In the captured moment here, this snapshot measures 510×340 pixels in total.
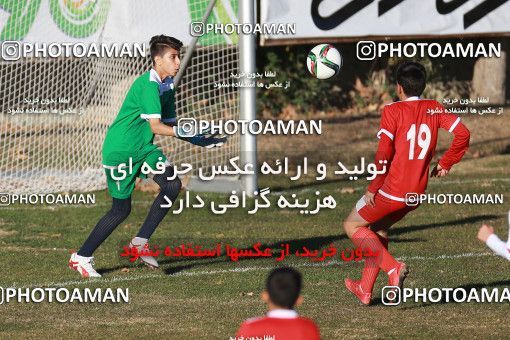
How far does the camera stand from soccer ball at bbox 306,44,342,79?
13297mm

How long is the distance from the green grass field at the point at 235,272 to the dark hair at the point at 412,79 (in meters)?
1.59

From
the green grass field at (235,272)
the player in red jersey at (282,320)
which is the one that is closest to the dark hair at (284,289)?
the player in red jersey at (282,320)

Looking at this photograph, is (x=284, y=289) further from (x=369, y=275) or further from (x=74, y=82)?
(x=74, y=82)

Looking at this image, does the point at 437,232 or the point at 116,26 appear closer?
the point at 437,232

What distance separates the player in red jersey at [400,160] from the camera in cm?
937

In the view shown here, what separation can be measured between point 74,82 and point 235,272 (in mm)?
5920

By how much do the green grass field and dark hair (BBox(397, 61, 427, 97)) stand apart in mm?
1589

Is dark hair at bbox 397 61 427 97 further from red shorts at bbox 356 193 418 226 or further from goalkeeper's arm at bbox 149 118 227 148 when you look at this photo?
goalkeeper's arm at bbox 149 118 227 148

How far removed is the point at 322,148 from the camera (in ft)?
64.0

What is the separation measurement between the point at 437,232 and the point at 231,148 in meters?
4.67

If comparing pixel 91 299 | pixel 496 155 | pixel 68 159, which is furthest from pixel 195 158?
pixel 91 299

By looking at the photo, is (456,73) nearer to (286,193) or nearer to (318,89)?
(318,89)

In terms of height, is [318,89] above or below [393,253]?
above

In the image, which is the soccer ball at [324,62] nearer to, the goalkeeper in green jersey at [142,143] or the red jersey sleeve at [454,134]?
the goalkeeper in green jersey at [142,143]
